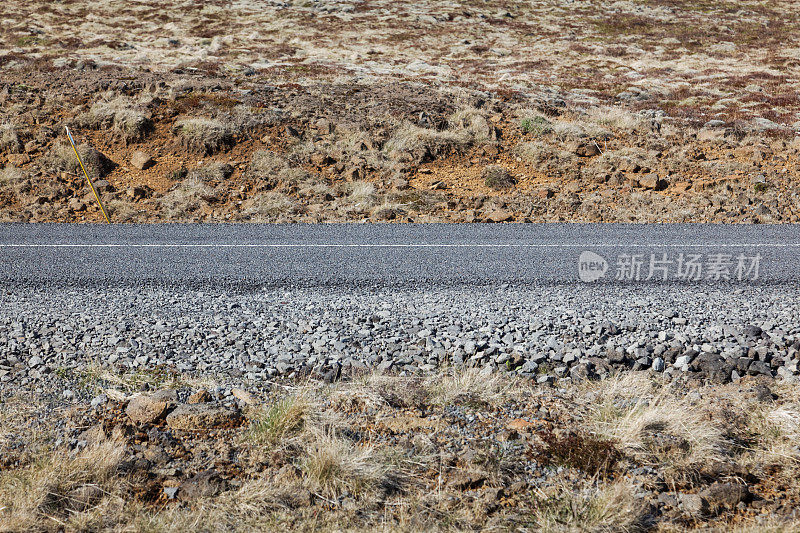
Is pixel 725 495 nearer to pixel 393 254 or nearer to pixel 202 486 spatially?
pixel 202 486

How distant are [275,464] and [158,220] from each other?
32.1 ft

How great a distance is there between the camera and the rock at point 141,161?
48.4 ft

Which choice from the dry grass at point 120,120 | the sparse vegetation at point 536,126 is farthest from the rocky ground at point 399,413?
the sparse vegetation at point 536,126

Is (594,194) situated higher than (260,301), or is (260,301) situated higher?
(260,301)

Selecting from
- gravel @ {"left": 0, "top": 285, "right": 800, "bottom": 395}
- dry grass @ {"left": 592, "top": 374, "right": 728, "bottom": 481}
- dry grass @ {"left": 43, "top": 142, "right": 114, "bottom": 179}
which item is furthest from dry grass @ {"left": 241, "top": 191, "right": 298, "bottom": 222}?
dry grass @ {"left": 592, "top": 374, "right": 728, "bottom": 481}

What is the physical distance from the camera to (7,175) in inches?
537

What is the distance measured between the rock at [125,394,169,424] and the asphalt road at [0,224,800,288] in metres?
3.06

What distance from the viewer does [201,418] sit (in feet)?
14.0

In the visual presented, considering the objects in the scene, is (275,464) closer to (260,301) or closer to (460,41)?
(260,301)

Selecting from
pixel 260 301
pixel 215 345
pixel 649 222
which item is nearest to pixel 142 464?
pixel 215 345

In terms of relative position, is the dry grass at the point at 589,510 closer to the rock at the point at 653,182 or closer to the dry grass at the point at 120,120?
the rock at the point at 653,182

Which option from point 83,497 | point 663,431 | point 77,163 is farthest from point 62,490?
point 77,163

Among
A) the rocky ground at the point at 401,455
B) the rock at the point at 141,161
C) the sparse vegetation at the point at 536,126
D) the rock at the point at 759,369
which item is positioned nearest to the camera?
the rocky ground at the point at 401,455

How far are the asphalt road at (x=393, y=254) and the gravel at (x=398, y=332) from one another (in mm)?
498
